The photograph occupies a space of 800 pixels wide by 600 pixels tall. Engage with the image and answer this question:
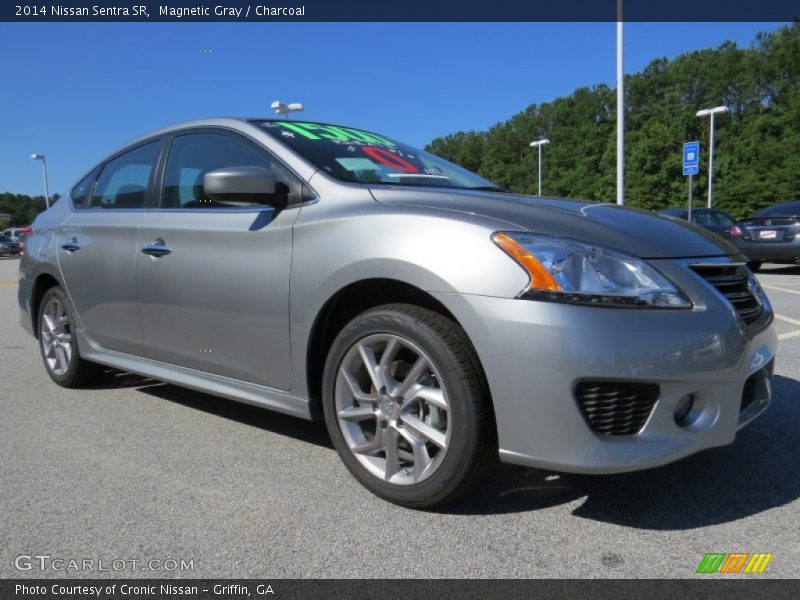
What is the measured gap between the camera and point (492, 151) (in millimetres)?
78625

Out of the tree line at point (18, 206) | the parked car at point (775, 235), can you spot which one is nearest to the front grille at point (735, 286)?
the parked car at point (775, 235)

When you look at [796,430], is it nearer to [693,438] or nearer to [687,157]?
[693,438]

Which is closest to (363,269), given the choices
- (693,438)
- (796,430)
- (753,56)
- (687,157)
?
(693,438)

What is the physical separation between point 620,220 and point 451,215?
0.68 m

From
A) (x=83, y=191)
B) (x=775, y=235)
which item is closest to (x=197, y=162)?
(x=83, y=191)

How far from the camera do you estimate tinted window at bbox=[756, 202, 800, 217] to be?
12352mm

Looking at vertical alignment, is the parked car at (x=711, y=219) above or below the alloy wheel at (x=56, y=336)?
above

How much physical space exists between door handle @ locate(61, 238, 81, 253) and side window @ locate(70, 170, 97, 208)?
0.30 m

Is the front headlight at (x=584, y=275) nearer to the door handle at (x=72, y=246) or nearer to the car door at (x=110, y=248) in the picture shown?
the car door at (x=110, y=248)

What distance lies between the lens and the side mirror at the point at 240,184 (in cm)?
276

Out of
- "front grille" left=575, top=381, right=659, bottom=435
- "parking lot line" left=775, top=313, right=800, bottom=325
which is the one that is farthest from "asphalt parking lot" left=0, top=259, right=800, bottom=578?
"parking lot line" left=775, top=313, right=800, bottom=325

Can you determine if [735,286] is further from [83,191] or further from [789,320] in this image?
[789,320]

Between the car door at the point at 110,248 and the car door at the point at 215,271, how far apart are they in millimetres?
146

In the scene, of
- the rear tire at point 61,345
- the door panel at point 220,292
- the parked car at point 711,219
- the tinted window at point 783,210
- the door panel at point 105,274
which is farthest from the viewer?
the parked car at point 711,219
